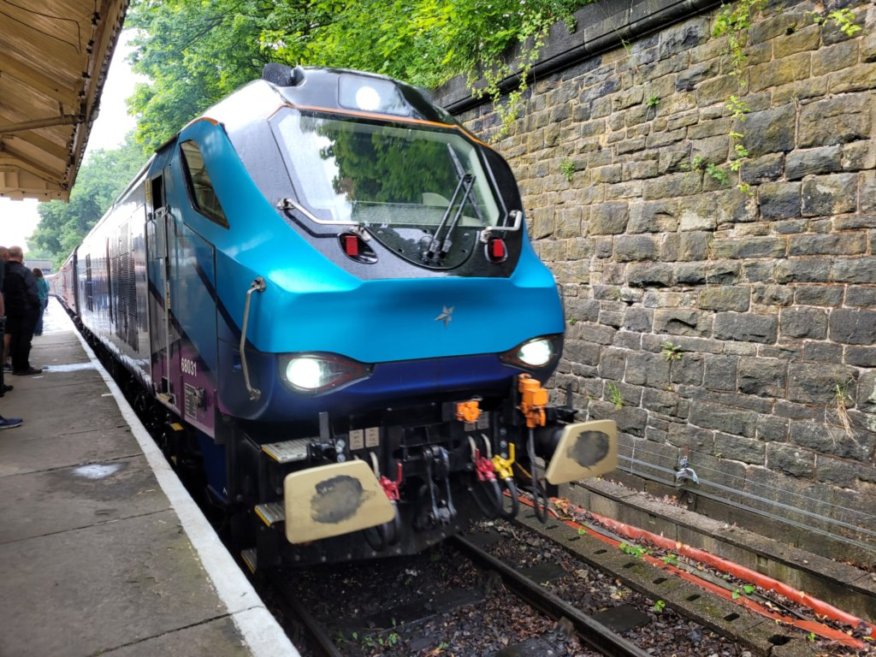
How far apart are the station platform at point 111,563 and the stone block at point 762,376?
13.9 ft

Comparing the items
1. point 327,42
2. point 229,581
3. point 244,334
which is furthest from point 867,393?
point 327,42

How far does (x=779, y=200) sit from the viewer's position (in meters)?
5.13

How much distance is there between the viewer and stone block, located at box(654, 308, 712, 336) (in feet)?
19.0

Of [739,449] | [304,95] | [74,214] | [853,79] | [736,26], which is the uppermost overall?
[74,214]

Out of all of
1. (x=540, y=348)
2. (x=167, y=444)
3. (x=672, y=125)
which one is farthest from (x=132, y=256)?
(x=672, y=125)

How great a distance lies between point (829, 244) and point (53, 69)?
7.09 m

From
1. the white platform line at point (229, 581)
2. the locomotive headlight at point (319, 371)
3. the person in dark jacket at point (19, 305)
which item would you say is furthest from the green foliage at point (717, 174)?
the person in dark jacket at point (19, 305)

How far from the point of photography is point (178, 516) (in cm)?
421

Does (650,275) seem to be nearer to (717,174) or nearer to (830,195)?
(717,174)

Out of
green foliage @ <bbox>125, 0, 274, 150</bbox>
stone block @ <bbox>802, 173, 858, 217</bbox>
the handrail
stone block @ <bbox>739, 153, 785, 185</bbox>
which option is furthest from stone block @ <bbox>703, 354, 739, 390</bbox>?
green foliage @ <bbox>125, 0, 274, 150</bbox>

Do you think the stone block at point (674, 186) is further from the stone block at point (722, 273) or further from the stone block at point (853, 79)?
the stone block at point (853, 79)

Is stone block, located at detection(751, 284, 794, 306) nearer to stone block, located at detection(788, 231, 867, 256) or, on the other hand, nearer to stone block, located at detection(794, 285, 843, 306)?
A: stone block, located at detection(794, 285, 843, 306)

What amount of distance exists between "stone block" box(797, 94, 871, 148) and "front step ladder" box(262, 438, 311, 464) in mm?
4355

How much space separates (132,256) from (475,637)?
493 cm
